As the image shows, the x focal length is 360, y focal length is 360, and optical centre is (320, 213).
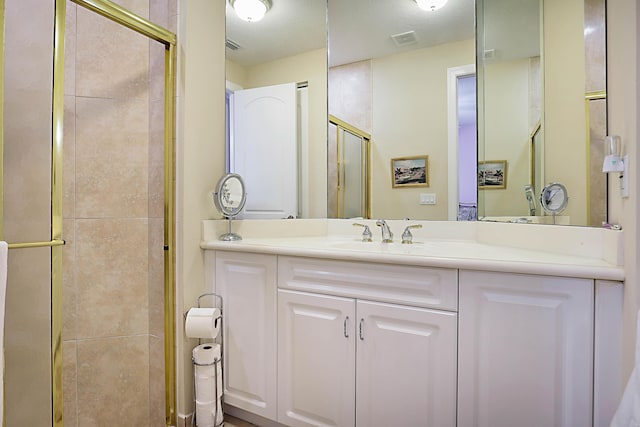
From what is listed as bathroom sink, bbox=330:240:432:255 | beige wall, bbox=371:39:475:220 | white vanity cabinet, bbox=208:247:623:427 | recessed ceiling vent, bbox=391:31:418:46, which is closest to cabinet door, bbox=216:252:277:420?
white vanity cabinet, bbox=208:247:623:427

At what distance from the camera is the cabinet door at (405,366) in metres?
1.25

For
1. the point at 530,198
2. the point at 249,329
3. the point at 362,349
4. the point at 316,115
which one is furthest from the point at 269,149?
the point at 530,198

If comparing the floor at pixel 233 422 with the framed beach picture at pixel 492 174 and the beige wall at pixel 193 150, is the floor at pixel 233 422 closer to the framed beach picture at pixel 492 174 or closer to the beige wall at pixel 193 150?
the beige wall at pixel 193 150

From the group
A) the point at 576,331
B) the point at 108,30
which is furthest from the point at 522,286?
the point at 108,30

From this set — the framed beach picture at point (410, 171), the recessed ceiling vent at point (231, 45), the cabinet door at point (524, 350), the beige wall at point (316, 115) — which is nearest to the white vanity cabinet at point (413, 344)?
the cabinet door at point (524, 350)

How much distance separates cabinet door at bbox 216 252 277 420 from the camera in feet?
5.25

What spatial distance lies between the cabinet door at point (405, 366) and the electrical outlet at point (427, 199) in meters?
0.78

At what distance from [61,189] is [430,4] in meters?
1.88

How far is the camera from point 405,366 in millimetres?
1312

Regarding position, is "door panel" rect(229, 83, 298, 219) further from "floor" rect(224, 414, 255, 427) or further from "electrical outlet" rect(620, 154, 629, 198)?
"electrical outlet" rect(620, 154, 629, 198)

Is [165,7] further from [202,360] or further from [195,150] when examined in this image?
[202,360]

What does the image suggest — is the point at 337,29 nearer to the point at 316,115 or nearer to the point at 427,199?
the point at 316,115

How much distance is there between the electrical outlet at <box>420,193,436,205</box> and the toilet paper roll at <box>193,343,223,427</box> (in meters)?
1.28

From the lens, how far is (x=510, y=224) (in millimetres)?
1581
